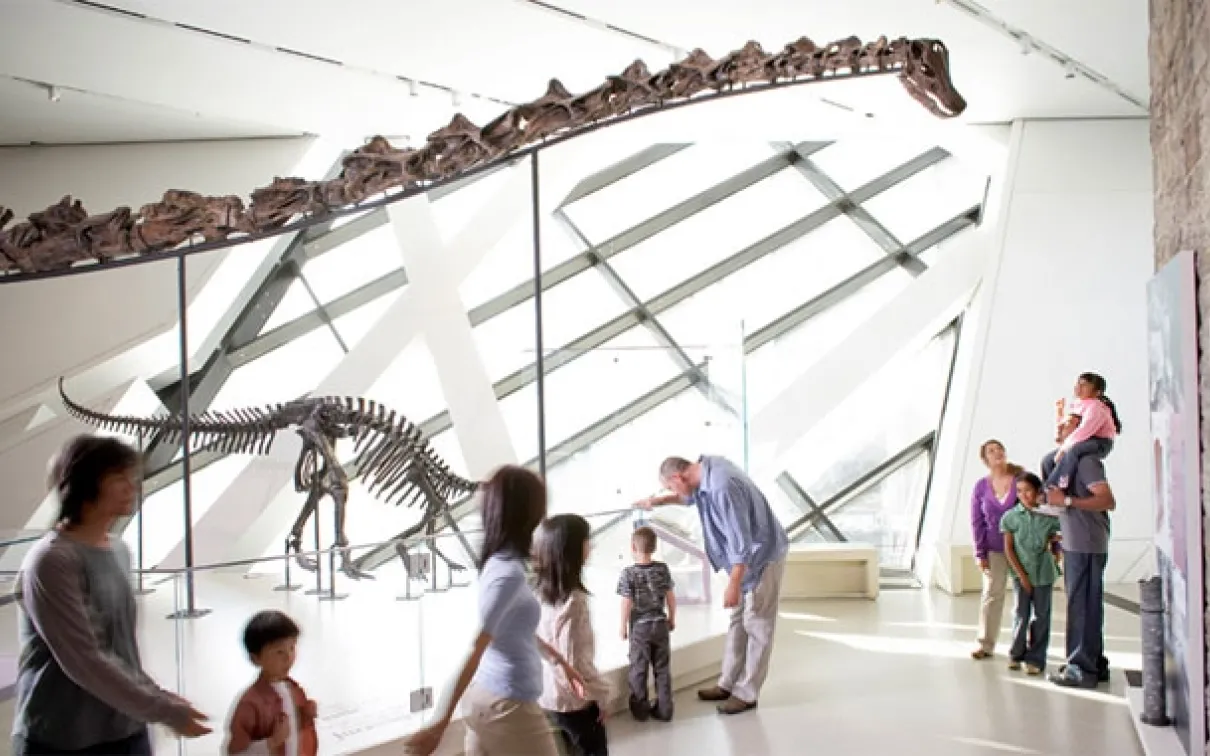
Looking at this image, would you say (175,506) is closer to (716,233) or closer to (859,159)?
(716,233)

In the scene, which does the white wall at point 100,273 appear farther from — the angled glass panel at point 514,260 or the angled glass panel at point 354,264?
the angled glass panel at point 514,260

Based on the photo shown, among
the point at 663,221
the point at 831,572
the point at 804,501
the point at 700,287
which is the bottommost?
the point at 831,572

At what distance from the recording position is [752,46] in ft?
15.1

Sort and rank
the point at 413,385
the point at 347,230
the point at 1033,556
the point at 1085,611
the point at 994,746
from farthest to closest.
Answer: the point at 347,230 < the point at 413,385 < the point at 1033,556 < the point at 1085,611 < the point at 994,746

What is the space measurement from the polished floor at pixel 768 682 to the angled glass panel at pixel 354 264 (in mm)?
4361

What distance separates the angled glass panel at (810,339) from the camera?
38.4 ft

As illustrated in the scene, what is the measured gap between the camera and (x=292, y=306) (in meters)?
9.53

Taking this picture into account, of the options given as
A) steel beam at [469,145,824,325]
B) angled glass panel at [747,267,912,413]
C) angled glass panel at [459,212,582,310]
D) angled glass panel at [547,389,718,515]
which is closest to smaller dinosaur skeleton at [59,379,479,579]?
angled glass panel at [547,389,718,515]

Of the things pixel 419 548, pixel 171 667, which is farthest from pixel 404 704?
pixel 171 667

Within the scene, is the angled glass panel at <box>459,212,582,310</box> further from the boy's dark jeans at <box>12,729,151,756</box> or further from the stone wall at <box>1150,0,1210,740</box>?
the boy's dark jeans at <box>12,729,151,756</box>

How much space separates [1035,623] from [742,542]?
84.4 inches

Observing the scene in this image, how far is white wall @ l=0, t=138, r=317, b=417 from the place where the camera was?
6.38 meters

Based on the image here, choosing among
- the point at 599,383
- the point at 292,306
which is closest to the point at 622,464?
the point at 599,383

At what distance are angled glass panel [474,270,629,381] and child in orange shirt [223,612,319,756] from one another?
25.3 ft
